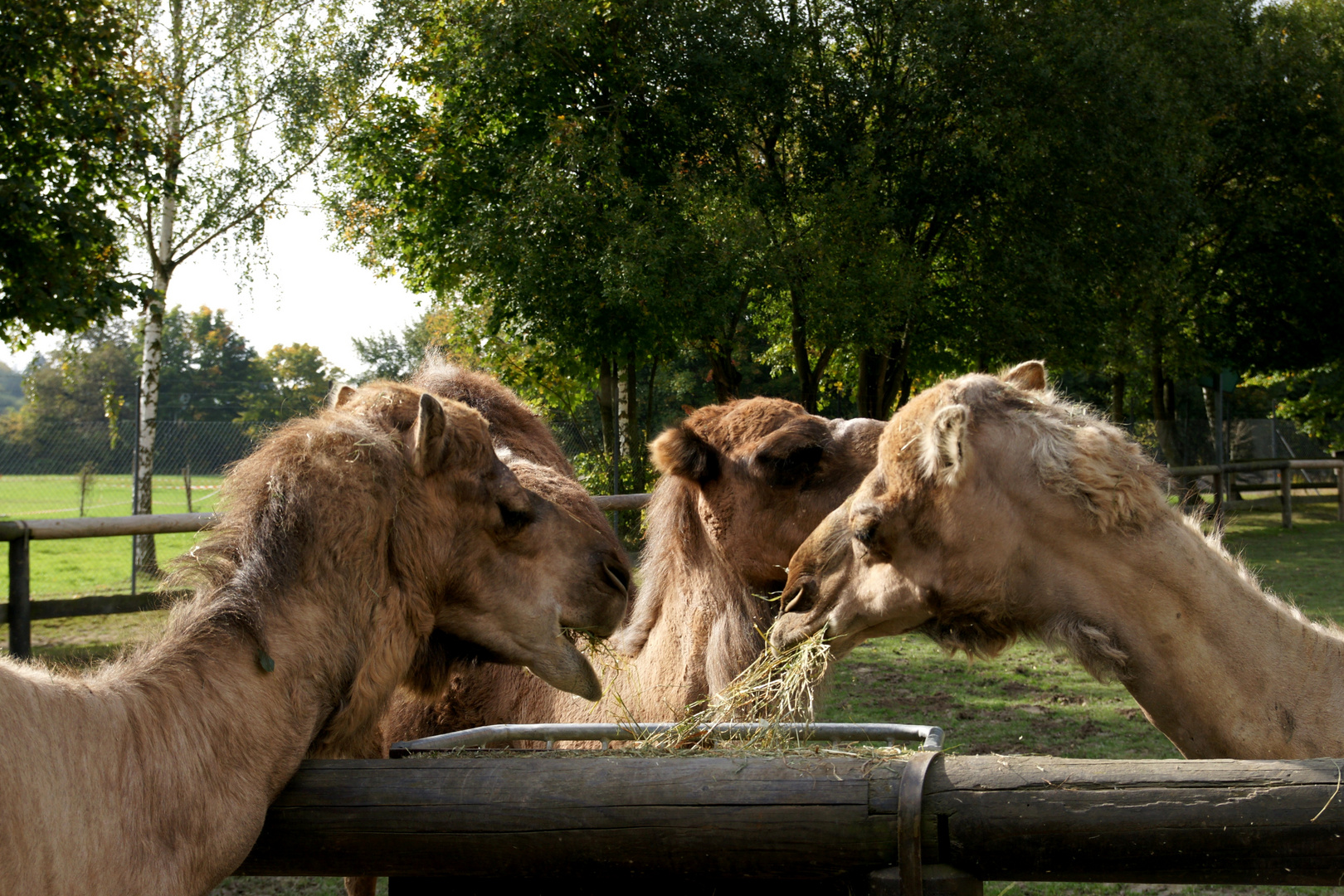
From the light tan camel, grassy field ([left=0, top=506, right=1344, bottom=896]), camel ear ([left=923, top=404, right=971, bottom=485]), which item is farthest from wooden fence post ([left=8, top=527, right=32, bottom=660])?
camel ear ([left=923, top=404, right=971, bottom=485])

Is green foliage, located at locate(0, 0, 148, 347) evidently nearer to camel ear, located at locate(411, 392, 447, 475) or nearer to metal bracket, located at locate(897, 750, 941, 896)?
camel ear, located at locate(411, 392, 447, 475)

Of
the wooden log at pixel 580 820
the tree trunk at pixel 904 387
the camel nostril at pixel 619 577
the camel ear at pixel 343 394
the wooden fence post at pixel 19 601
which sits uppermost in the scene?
the tree trunk at pixel 904 387

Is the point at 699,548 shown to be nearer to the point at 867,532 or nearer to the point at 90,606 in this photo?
the point at 867,532

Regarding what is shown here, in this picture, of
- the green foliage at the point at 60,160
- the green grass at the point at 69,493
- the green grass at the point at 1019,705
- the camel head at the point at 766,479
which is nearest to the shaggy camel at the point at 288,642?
the camel head at the point at 766,479

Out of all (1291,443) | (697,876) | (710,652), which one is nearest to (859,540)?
(710,652)

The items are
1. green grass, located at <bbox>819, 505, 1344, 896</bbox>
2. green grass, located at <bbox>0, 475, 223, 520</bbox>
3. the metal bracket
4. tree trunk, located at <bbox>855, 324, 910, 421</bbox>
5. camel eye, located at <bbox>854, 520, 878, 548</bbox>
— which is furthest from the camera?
tree trunk, located at <bbox>855, 324, 910, 421</bbox>

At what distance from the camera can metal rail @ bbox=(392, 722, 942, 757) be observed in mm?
2104

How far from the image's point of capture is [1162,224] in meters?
16.1

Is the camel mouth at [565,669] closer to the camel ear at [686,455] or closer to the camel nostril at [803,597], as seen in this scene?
the camel nostril at [803,597]

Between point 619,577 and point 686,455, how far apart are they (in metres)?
0.95

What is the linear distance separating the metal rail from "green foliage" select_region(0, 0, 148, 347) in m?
7.76

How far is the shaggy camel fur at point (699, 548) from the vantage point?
9.73 ft

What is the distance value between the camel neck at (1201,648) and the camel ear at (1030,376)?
62 centimetres

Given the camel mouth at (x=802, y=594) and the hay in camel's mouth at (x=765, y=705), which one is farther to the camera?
the camel mouth at (x=802, y=594)
